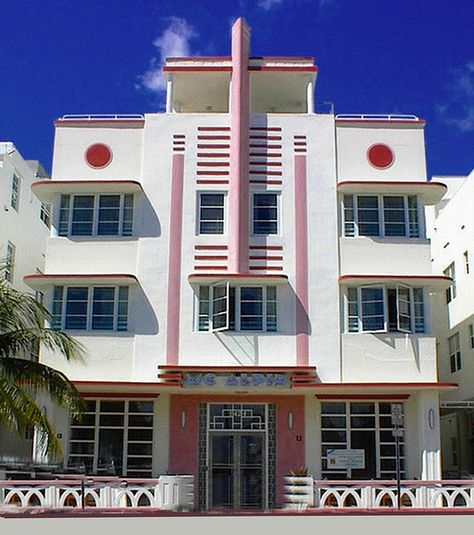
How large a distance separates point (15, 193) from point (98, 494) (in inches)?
560

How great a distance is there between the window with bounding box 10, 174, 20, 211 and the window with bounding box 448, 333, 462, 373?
17.7m

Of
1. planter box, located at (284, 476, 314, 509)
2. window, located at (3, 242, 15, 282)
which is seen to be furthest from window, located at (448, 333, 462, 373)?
window, located at (3, 242, 15, 282)

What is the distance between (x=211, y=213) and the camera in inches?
1051

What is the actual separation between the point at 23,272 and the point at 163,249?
8632 mm

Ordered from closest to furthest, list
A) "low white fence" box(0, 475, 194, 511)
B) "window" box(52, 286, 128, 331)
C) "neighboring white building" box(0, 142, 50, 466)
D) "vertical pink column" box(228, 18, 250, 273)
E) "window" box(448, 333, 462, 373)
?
"low white fence" box(0, 475, 194, 511) < "window" box(52, 286, 128, 331) < "vertical pink column" box(228, 18, 250, 273) < "neighboring white building" box(0, 142, 50, 466) < "window" box(448, 333, 462, 373)

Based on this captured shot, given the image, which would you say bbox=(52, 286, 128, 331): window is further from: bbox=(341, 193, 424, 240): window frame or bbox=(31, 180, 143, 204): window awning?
bbox=(341, 193, 424, 240): window frame

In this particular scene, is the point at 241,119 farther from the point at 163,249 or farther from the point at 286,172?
the point at 163,249

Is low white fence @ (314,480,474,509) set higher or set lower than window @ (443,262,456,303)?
lower

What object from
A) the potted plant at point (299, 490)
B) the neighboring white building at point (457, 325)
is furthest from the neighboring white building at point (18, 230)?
the neighboring white building at point (457, 325)

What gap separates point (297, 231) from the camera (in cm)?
2641

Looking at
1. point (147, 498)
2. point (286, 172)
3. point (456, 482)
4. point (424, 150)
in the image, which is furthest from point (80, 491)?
point (424, 150)

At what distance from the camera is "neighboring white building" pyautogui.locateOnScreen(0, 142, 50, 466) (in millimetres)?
28719

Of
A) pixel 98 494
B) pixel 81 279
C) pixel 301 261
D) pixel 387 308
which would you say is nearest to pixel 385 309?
pixel 387 308

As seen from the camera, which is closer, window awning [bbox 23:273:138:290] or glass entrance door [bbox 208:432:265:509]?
glass entrance door [bbox 208:432:265:509]
